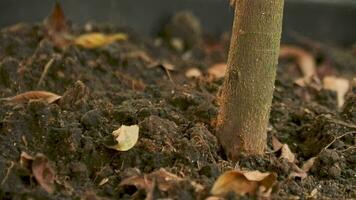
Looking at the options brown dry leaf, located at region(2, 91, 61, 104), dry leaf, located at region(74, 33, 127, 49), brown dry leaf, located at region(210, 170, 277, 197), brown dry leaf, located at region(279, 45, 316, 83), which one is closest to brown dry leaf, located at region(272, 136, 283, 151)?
brown dry leaf, located at region(210, 170, 277, 197)

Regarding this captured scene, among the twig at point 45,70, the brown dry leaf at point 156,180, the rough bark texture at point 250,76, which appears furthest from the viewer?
the twig at point 45,70

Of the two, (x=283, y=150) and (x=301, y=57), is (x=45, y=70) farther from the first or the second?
(x=301, y=57)

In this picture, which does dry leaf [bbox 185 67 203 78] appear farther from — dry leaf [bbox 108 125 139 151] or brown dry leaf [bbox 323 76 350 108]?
dry leaf [bbox 108 125 139 151]

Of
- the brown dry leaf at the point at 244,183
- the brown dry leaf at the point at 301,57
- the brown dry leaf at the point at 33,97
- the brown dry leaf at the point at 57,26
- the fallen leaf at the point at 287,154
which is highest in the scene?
the brown dry leaf at the point at 57,26

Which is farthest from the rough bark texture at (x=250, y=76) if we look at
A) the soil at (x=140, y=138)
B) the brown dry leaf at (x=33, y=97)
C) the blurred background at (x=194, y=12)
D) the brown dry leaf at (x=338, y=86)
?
the blurred background at (x=194, y=12)

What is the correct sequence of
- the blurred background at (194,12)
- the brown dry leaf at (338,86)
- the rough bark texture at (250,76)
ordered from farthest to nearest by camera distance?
the blurred background at (194,12)
the brown dry leaf at (338,86)
the rough bark texture at (250,76)

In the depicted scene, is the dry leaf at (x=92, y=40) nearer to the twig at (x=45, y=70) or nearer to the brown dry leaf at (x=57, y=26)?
the brown dry leaf at (x=57, y=26)
